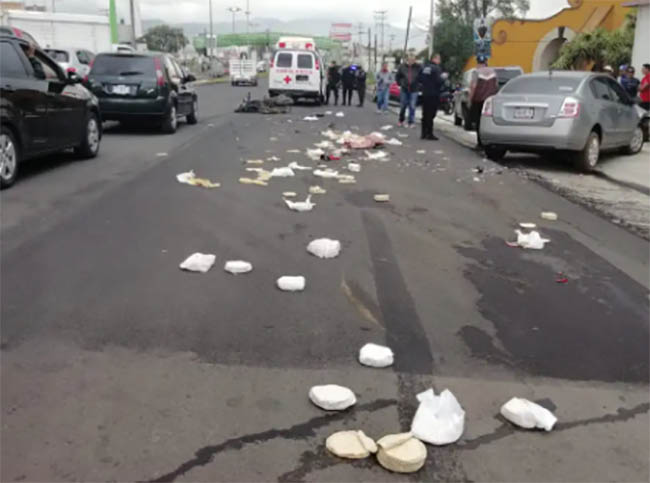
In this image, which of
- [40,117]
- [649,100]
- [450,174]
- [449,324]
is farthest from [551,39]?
[449,324]

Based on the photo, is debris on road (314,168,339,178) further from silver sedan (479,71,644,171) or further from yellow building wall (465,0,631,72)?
yellow building wall (465,0,631,72)

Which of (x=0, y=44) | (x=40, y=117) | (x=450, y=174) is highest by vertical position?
(x=0, y=44)

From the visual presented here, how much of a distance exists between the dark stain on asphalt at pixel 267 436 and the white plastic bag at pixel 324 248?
8.40 feet

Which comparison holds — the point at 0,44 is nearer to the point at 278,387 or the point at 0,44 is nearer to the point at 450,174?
the point at 450,174

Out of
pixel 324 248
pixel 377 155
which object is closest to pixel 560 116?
pixel 377 155

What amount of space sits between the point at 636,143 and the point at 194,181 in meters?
8.85

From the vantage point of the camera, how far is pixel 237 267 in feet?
17.8

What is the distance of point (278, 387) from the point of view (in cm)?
353

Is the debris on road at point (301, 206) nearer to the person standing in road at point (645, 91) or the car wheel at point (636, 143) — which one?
the car wheel at point (636, 143)

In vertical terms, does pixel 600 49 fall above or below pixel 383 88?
above

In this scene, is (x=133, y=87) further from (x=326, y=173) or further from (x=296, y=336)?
(x=296, y=336)

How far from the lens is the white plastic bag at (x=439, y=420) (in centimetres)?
309

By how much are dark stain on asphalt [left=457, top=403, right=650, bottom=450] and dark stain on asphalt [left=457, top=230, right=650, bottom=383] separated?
1.15ft

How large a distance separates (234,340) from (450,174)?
7.36 metres
